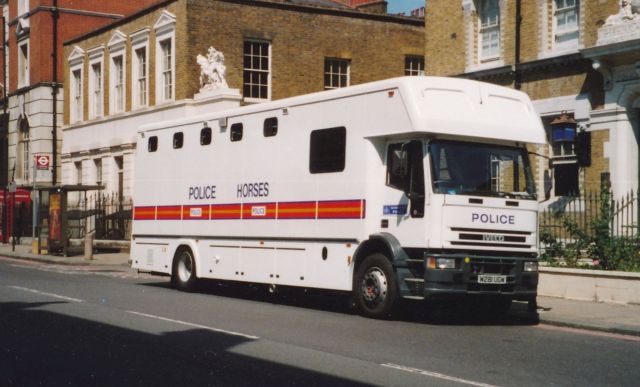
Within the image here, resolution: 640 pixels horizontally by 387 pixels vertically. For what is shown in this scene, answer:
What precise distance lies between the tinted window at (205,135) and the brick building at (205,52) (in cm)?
1284

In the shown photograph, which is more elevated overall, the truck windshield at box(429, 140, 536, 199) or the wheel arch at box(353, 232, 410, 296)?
the truck windshield at box(429, 140, 536, 199)

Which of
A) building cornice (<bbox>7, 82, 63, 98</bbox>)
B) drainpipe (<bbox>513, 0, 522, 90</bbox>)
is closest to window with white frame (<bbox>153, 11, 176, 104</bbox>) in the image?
building cornice (<bbox>7, 82, 63, 98</bbox>)

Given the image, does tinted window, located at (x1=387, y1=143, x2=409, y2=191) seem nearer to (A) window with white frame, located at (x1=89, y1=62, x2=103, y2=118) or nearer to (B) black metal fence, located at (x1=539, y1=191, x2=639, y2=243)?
(B) black metal fence, located at (x1=539, y1=191, x2=639, y2=243)

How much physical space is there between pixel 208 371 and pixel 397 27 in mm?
30399

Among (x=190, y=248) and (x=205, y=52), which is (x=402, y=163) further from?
(x=205, y=52)

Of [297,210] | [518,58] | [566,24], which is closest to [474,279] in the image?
[297,210]

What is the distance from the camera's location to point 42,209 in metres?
37.4

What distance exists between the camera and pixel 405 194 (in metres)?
13.9

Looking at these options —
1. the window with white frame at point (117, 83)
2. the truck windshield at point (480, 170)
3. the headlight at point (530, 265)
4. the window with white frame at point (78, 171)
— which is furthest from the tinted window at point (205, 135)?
the window with white frame at point (78, 171)

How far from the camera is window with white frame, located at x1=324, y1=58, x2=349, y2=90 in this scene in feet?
120

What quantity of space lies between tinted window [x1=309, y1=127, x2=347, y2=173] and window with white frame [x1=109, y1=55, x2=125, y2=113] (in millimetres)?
24476

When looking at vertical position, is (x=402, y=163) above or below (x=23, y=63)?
below

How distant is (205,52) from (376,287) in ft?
67.9

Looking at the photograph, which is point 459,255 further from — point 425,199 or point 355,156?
point 355,156
